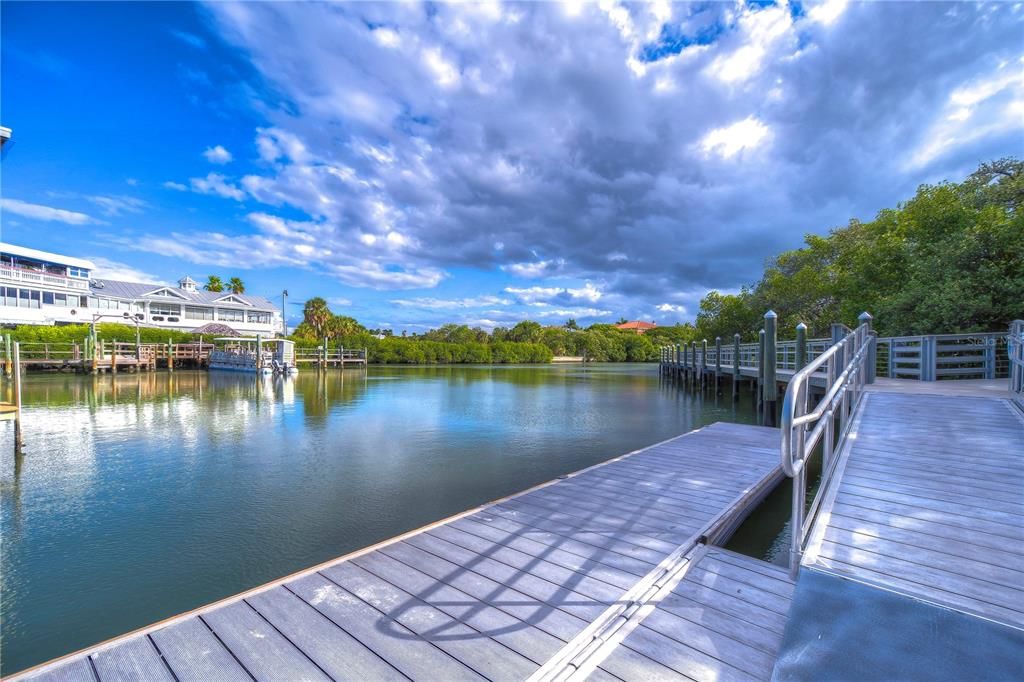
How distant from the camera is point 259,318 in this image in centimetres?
4634

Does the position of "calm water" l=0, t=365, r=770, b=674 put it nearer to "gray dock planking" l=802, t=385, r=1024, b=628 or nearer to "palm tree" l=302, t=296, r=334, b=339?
"gray dock planking" l=802, t=385, r=1024, b=628

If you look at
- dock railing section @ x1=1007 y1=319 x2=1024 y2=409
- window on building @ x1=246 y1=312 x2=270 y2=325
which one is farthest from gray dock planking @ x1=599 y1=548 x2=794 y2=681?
window on building @ x1=246 y1=312 x2=270 y2=325

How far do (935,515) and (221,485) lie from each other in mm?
7030

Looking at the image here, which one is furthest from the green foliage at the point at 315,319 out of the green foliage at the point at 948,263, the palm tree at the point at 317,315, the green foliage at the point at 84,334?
the green foliage at the point at 948,263

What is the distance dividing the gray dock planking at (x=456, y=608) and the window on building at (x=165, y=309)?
47350mm

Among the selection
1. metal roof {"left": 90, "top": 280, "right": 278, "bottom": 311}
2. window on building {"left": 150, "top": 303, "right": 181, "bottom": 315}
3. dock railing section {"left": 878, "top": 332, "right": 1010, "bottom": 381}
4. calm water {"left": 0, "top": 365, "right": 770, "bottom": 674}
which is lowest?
calm water {"left": 0, "top": 365, "right": 770, "bottom": 674}

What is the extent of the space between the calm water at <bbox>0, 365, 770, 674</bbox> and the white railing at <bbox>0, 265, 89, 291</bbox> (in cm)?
2610

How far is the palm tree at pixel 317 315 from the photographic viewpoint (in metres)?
40.6

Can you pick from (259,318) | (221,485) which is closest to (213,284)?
(259,318)

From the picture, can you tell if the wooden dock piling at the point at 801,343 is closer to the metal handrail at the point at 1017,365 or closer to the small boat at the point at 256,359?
the metal handrail at the point at 1017,365

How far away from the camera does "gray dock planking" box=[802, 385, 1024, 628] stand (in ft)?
7.10

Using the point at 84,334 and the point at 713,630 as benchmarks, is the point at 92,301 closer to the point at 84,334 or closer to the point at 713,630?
the point at 84,334

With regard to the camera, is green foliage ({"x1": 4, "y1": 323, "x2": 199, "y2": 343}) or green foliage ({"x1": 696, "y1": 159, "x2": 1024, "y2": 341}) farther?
green foliage ({"x1": 4, "y1": 323, "x2": 199, "y2": 343})

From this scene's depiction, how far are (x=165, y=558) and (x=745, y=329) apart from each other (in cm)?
2657
